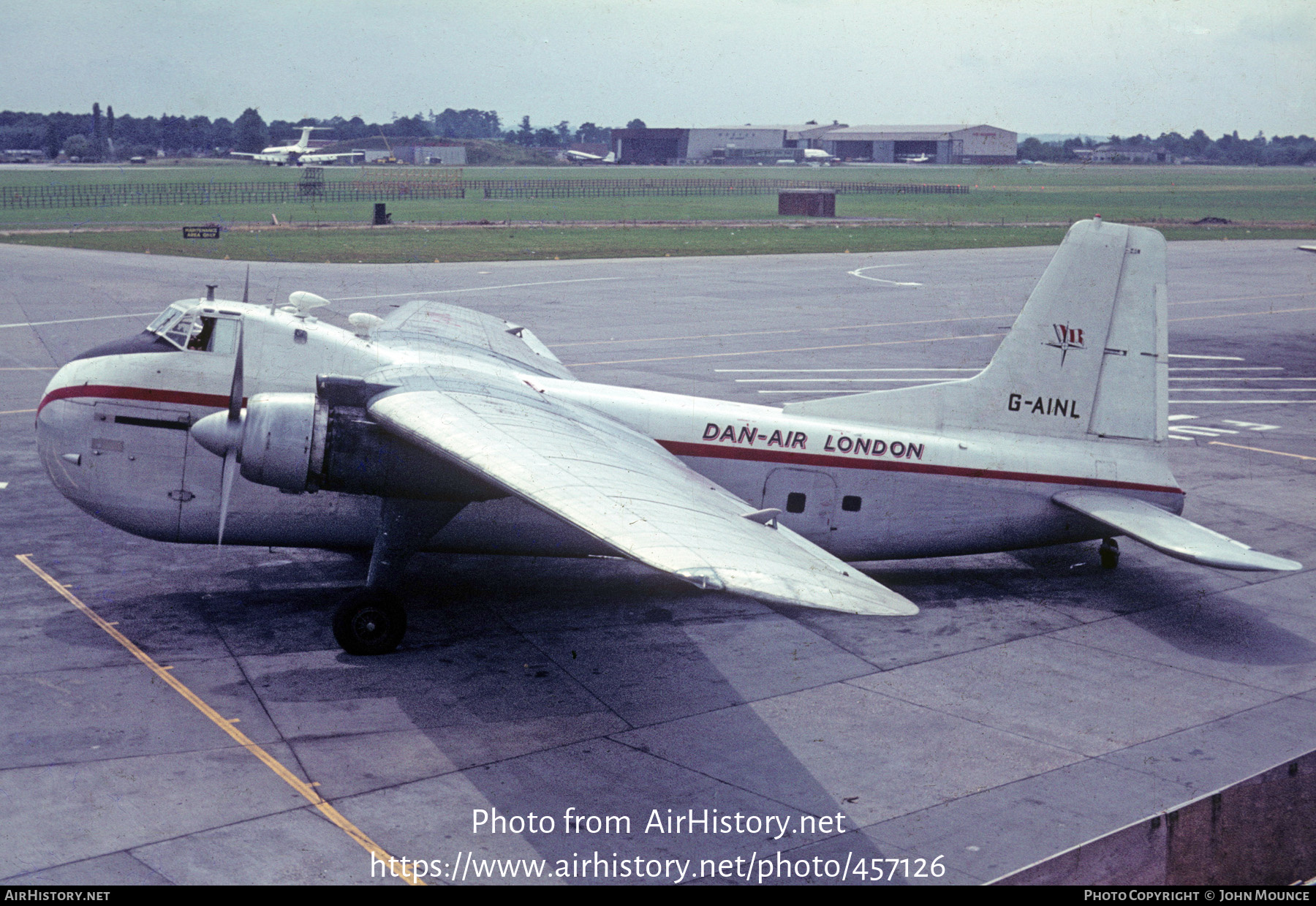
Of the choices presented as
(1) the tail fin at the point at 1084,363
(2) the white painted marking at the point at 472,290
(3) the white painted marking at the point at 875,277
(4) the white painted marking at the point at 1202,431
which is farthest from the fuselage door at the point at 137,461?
(3) the white painted marking at the point at 875,277

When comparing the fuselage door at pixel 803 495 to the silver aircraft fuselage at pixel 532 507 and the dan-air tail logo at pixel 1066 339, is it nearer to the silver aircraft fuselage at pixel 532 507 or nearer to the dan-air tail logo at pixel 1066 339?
the silver aircraft fuselage at pixel 532 507

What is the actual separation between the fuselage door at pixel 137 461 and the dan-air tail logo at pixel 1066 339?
14.0 metres

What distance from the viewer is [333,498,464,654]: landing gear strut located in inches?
627

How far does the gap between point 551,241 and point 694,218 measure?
30740 millimetres

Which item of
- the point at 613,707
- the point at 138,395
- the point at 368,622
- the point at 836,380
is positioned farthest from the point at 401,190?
the point at 613,707

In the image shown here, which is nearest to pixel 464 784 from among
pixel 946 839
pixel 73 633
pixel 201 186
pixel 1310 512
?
pixel 946 839

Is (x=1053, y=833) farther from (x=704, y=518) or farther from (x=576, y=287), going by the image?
(x=576, y=287)

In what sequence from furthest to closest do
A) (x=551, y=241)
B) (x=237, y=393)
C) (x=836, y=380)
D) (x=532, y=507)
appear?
(x=551, y=241)
(x=836, y=380)
(x=532, y=507)
(x=237, y=393)

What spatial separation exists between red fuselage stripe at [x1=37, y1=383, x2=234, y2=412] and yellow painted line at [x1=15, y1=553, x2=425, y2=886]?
3.15 meters

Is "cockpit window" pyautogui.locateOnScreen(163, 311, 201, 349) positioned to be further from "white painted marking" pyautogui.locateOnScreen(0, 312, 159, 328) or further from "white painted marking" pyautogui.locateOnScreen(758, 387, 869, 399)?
"white painted marking" pyautogui.locateOnScreen(0, 312, 159, 328)

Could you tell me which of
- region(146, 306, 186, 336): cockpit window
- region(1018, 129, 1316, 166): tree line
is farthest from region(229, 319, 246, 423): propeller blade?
region(1018, 129, 1316, 166): tree line

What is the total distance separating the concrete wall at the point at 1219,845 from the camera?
7750 mm

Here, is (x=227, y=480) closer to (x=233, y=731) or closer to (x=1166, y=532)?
(x=233, y=731)

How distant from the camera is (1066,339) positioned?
64.5 ft
